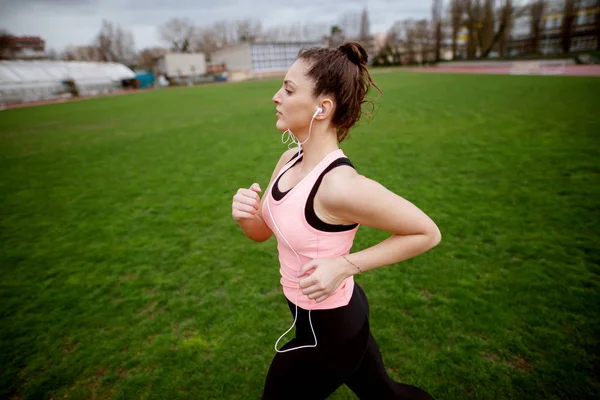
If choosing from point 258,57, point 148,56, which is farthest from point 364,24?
point 148,56

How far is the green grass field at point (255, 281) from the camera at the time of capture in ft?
9.14

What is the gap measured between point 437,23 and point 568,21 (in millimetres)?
22455

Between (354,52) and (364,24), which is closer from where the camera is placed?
(354,52)

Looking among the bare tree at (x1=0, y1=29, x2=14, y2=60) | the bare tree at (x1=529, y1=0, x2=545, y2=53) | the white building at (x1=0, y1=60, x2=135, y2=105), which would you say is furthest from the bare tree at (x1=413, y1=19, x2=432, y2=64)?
the bare tree at (x1=0, y1=29, x2=14, y2=60)

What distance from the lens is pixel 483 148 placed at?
841cm

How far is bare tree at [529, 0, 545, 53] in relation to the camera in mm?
54438

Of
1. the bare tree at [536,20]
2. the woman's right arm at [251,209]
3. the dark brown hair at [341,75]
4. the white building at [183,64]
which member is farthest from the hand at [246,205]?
the bare tree at [536,20]

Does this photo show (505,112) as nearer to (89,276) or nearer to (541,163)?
(541,163)

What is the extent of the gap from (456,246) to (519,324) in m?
1.42

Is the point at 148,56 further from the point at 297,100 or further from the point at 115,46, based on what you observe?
the point at 297,100

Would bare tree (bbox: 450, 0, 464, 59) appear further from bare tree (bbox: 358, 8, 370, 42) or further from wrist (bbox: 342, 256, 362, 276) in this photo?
wrist (bbox: 342, 256, 362, 276)

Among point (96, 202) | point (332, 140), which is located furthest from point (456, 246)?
point (96, 202)

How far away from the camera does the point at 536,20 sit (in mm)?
54656

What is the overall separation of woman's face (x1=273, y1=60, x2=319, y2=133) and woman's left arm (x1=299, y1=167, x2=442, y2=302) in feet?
1.04
